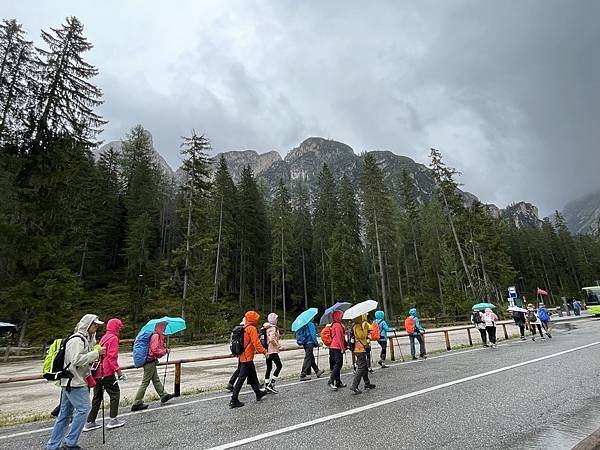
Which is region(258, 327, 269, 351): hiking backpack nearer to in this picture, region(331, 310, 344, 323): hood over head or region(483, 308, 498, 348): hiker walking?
region(331, 310, 344, 323): hood over head

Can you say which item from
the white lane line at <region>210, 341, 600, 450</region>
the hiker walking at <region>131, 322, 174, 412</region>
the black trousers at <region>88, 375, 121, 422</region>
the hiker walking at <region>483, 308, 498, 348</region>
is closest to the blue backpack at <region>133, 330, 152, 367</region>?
the hiker walking at <region>131, 322, 174, 412</region>

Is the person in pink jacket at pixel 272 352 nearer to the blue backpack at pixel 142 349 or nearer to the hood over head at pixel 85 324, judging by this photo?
the blue backpack at pixel 142 349

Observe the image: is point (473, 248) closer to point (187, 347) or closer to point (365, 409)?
point (187, 347)

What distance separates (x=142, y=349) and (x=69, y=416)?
2378 millimetres

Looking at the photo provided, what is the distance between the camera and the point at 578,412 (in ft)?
16.3

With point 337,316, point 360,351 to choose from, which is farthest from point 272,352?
point 360,351

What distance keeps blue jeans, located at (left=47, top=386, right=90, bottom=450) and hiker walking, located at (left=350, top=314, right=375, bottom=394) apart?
4.92 metres

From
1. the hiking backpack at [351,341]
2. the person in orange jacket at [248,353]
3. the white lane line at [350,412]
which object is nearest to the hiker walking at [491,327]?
the white lane line at [350,412]

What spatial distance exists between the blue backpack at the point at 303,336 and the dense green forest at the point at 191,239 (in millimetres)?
15239

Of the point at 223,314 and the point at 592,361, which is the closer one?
the point at 592,361

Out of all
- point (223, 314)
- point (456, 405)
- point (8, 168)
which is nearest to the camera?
point (456, 405)

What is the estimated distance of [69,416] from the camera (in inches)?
182

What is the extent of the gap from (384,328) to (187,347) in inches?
706

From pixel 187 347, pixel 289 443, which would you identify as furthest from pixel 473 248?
pixel 289 443
